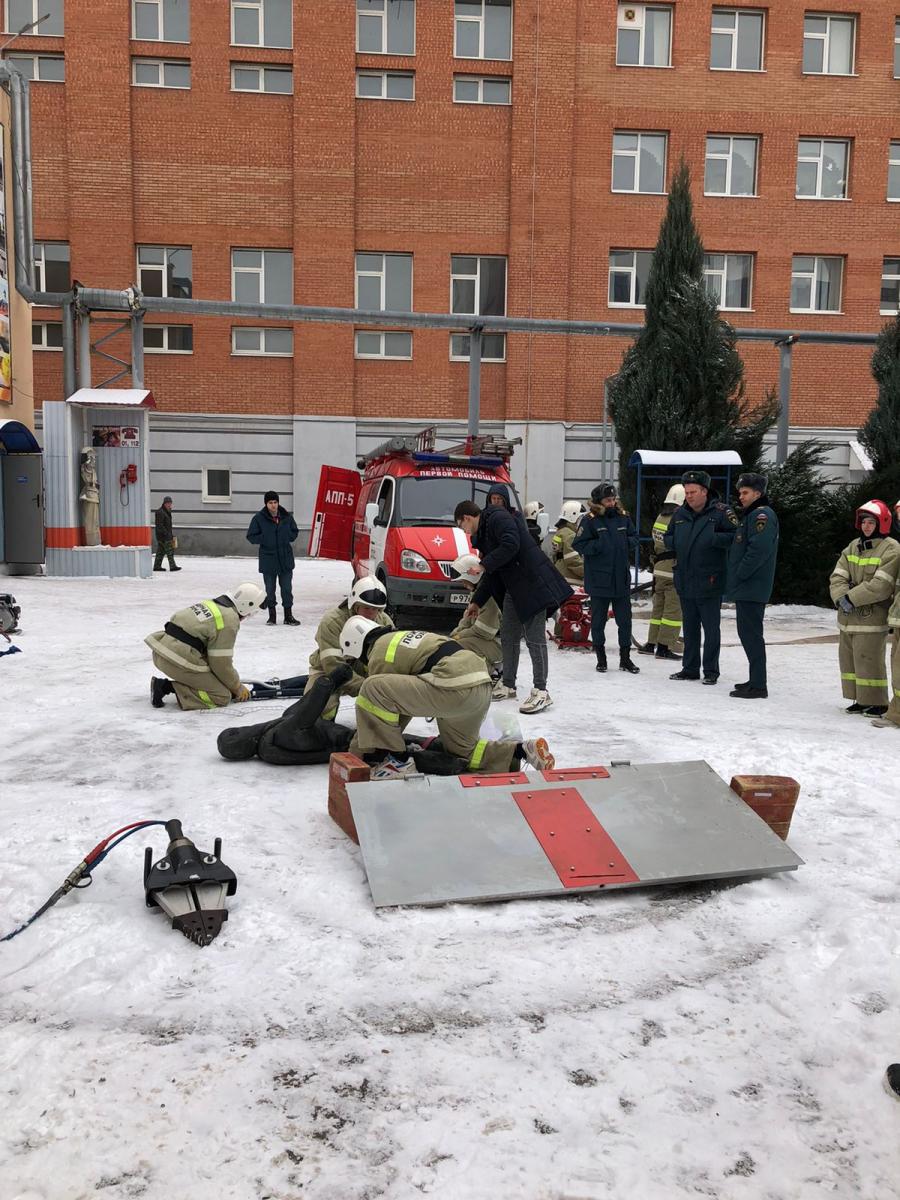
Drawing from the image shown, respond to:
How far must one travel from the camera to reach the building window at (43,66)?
25406 millimetres

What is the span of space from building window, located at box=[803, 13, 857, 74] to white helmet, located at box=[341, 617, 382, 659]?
28030 mm

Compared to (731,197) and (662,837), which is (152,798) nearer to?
(662,837)

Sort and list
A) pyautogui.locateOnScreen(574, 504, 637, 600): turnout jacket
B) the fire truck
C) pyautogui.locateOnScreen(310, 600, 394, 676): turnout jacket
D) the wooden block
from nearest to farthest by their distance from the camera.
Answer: the wooden block
pyautogui.locateOnScreen(310, 600, 394, 676): turnout jacket
pyautogui.locateOnScreen(574, 504, 637, 600): turnout jacket
the fire truck

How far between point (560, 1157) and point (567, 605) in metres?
9.21

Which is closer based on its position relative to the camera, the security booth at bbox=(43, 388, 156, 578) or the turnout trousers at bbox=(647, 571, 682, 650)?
the turnout trousers at bbox=(647, 571, 682, 650)

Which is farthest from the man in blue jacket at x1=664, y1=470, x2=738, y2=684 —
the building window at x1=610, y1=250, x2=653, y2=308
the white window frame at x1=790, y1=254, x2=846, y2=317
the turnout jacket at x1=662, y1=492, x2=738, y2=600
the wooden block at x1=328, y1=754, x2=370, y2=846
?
the white window frame at x1=790, y1=254, x2=846, y2=317

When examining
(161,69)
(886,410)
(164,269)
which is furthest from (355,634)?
(161,69)

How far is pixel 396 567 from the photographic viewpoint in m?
11.4

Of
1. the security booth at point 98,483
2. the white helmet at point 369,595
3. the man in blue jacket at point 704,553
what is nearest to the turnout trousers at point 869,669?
the man in blue jacket at point 704,553

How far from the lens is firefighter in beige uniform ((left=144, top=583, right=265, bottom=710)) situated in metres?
7.52

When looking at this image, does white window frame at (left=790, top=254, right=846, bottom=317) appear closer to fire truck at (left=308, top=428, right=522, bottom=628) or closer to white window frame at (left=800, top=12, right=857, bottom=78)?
white window frame at (left=800, top=12, right=857, bottom=78)

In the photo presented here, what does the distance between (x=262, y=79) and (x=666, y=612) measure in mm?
22201

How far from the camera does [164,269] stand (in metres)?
26.2

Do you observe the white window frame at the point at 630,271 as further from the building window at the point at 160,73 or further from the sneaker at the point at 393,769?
the sneaker at the point at 393,769
